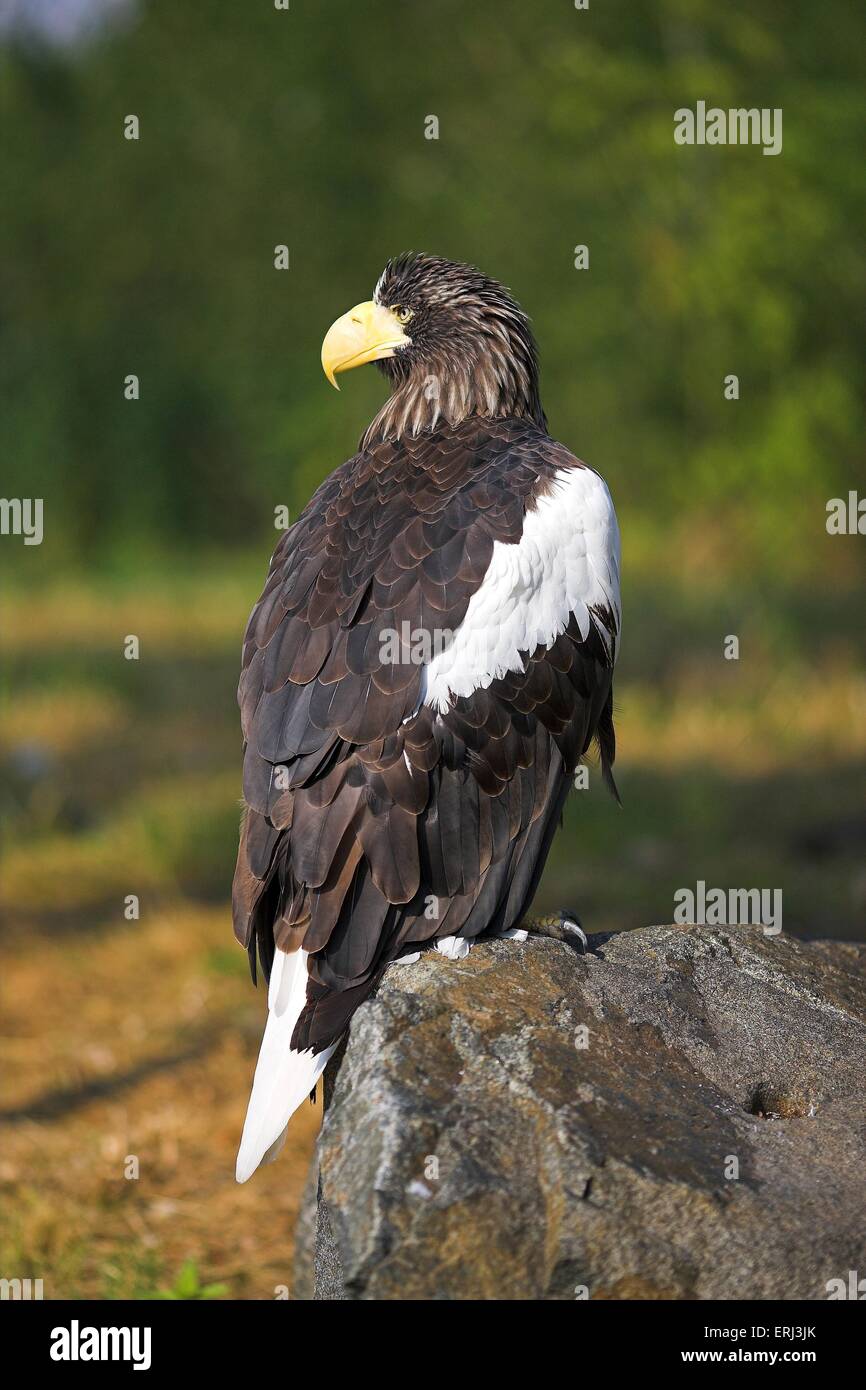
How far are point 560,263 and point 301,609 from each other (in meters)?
9.93

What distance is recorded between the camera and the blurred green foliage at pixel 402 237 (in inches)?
437

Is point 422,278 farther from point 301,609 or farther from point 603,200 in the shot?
point 603,200

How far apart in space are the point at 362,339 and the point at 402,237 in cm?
1243

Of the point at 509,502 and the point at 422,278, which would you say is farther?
the point at 422,278

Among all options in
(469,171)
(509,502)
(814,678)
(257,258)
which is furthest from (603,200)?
(509,502)

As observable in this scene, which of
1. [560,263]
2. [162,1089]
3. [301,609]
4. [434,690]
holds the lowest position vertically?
[162,1089]

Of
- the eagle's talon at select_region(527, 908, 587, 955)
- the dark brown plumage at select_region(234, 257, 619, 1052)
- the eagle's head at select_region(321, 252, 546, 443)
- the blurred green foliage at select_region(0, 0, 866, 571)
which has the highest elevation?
the blurred green foliage at select_region(0, 0, 866, 571)

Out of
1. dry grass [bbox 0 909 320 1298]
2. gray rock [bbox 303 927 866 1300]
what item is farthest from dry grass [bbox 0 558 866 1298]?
gray rock [bbox 303 927 866 1300]

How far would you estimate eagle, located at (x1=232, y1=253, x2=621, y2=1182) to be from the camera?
2984 millimetres

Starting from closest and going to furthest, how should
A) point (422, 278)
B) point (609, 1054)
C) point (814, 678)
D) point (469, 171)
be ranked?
point (609, 1054)
point (422, 278)
point (814, 678)
point (469, 171)

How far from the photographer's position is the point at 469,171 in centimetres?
1358

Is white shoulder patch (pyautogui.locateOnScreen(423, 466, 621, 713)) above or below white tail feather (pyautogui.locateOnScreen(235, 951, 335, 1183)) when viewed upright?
above

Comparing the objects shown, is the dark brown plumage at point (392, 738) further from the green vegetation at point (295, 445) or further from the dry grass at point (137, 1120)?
the dry grass at point (137, 1120)

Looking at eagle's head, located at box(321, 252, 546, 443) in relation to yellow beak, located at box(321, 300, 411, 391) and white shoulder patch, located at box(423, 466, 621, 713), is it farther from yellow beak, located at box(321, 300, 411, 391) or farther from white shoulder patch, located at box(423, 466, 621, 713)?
white shoulder patch, located at box(423, 466, 621, 713)
